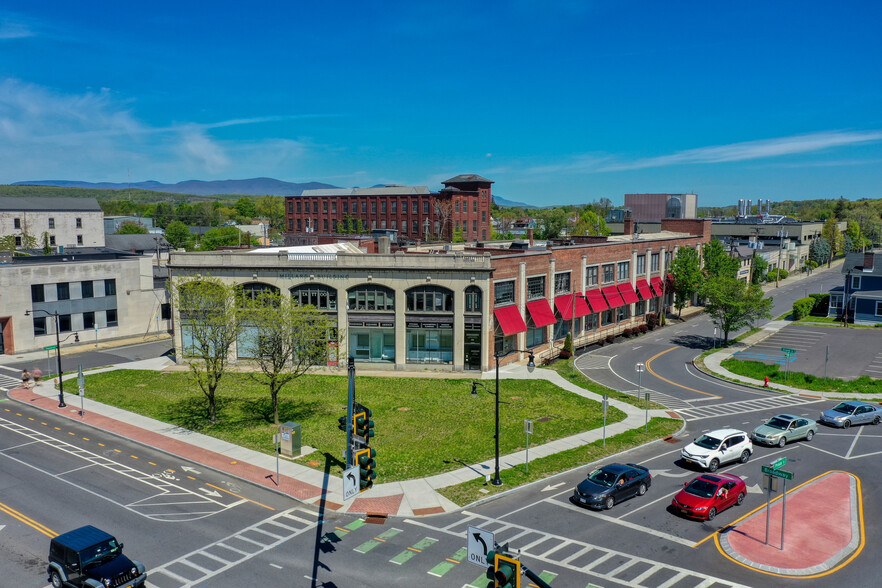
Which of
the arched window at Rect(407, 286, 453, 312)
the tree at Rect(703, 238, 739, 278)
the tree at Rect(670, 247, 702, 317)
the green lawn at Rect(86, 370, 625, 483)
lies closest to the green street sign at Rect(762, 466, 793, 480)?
the green lawn at Rect(86, 370, 625, 483)

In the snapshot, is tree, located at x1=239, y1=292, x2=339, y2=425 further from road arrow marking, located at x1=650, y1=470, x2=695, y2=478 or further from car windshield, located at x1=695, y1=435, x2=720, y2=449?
car windshield, located at x1=695, y1=435, x2=720, y2=449

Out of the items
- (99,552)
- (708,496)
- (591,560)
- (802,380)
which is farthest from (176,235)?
(591,560)

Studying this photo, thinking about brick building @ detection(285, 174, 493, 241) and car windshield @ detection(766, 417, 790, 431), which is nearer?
car windshield @ detection(766, 417, 790, 431)

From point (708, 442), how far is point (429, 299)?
26.4m

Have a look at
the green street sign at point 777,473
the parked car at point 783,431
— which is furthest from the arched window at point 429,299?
the green street sign at point 777,473

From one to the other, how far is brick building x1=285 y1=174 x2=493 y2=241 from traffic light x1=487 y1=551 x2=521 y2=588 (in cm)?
11990

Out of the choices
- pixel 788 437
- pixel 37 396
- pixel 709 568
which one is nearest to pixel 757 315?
pixel 788 437

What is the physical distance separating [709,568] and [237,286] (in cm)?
4192

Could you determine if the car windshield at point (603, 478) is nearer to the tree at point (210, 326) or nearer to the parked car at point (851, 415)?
the parked car at point (851, 415)

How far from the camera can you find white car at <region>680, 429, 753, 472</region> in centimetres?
3278

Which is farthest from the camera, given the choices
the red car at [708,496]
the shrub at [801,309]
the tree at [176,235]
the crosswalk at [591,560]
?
the tree at [176,235]

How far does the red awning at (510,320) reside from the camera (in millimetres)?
54781

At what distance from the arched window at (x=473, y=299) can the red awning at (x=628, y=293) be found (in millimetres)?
27034

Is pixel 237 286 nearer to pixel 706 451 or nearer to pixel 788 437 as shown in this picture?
pixel 706 451
